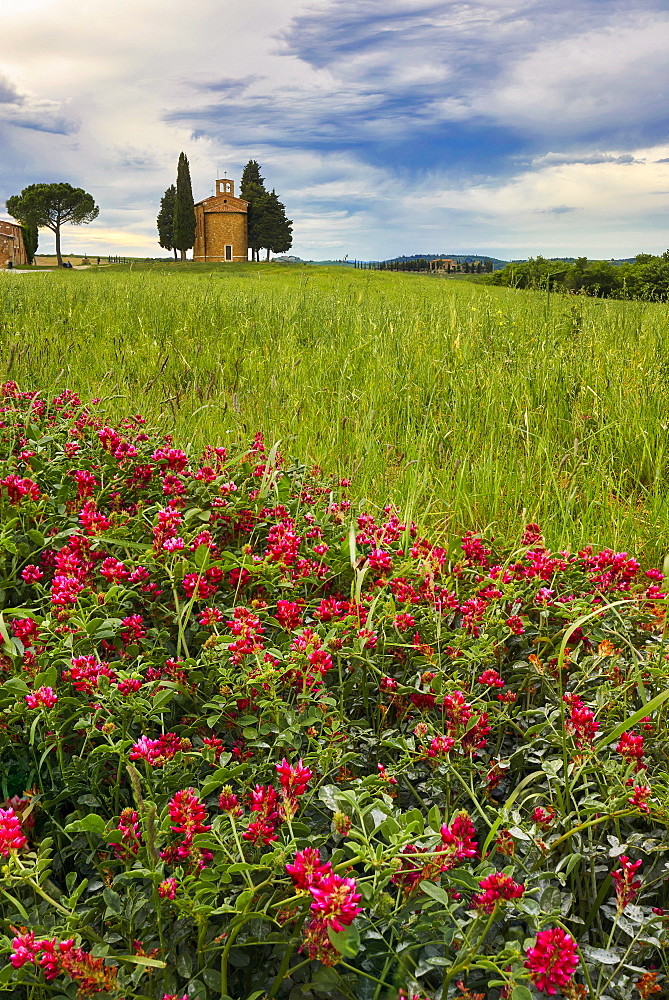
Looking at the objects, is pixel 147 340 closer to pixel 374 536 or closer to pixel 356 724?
pixel 374 536

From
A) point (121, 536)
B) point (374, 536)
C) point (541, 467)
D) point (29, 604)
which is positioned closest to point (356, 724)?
point (374, 536)

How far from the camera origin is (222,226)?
67625mm

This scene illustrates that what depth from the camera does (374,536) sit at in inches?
97.7

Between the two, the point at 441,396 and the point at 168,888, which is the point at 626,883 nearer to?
the point at 168,888

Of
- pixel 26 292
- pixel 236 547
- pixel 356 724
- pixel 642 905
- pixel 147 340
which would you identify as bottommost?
pixel 642 905

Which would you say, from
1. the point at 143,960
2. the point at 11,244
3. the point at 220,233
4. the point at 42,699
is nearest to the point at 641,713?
the point at 143,960

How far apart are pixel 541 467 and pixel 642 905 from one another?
229 centimetres

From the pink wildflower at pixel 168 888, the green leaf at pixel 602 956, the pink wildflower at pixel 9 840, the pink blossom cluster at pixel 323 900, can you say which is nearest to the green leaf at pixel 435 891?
the pink blossom cluster at pixel 323 900

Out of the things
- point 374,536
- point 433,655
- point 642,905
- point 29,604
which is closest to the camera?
point 642,905

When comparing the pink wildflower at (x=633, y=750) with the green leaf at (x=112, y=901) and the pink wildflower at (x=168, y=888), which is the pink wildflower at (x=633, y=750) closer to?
the pink wildflower at (x=168, y=888)

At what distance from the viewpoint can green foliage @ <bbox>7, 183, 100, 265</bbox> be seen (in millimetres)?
74938

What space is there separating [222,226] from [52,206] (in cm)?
2261

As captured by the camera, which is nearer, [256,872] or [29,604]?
[256,872]

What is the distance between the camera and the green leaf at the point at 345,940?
42.4 inches
